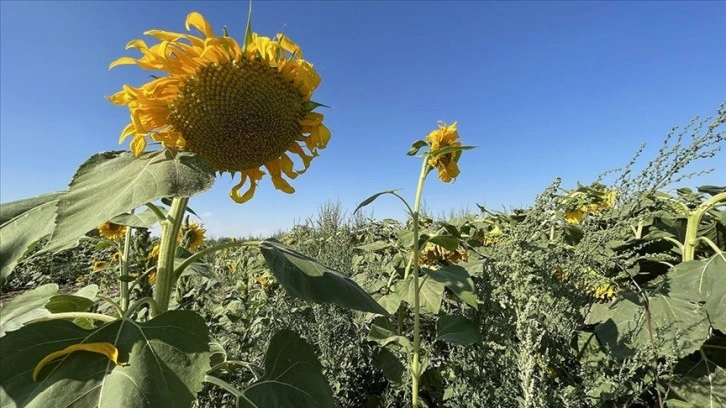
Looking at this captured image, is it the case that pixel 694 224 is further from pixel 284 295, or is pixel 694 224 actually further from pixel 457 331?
pixel 284 295

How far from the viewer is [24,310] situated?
110 cm

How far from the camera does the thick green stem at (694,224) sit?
6.29 ft

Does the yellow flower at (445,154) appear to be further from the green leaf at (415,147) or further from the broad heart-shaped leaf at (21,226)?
the broad heart-shaped leaf at (21,226)

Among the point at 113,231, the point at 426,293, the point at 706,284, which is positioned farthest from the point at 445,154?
the point at 113,231

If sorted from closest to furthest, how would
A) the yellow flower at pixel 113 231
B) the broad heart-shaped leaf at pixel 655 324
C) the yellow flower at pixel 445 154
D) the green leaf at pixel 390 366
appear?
the broad heart-shaped leaf at pixel 655 324, the green leaf at pixel 390 366, the yellow flower at pixel 445 154, the yellow flower at pixel 113 231

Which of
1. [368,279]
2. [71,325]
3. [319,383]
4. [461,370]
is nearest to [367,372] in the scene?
[368,279]

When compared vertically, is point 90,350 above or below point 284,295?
below

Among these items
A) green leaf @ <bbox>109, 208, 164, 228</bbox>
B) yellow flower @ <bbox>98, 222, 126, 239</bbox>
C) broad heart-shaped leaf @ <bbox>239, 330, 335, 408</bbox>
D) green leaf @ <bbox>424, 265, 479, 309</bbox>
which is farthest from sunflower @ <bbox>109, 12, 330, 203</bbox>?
yellow flower @ <bbox>98, 222, 126, 239</bbox>

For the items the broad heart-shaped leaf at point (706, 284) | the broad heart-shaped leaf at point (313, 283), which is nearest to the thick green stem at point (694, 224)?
the broad heart-shaped leaf at point (706, 284)

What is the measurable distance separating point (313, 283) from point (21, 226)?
2.12ft

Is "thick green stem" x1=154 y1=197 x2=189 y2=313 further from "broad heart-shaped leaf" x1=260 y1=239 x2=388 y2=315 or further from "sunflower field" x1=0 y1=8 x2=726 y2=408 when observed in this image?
"broad heart-shaped leaf" x1=260 y1=239 x2=388 y2=315

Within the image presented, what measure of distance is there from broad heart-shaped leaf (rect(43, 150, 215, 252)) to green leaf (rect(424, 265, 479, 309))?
116 centimetres

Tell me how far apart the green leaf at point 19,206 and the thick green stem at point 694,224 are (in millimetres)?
2417

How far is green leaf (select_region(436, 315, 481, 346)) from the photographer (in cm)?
161
